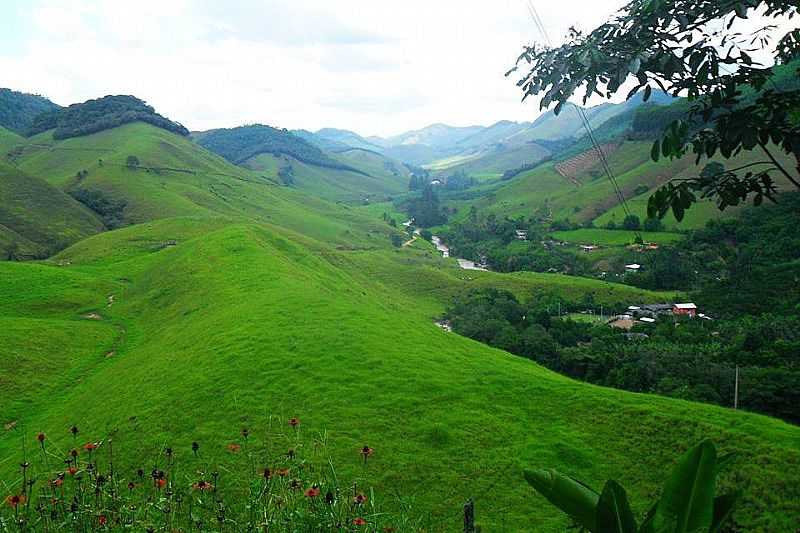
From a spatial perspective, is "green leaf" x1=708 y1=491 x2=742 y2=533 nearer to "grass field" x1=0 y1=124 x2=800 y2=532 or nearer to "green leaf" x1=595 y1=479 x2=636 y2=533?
"green leaf" x1=595 y1=479 x2=636 y2=533

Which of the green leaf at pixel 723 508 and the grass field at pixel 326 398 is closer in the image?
the green leaf at pixel 723 508

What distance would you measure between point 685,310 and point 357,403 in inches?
2837

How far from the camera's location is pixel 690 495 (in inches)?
158

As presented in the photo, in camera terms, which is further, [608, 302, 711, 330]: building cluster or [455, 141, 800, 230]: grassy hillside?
[455, 141, 800, 230]: grassy hillside

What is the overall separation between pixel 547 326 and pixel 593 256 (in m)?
47.1

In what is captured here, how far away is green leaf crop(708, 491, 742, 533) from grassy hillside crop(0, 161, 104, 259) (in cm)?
8003

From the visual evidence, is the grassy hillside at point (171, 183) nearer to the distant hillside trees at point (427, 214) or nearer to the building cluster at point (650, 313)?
the distant hillside trees at point (427, 214)

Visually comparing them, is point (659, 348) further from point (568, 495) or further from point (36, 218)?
point (36, 218)

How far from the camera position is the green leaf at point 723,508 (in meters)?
4.00

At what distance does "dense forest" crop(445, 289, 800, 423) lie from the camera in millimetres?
39822

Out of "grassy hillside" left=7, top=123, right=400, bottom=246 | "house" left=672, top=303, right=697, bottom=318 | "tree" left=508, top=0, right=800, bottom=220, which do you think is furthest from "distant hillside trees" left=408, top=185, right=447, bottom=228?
"tree" left=508, top=0, right=800, bottom=220

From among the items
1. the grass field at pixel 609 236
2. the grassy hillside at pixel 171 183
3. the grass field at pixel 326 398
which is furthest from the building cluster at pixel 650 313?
the grassy hillside at pixel 171 183

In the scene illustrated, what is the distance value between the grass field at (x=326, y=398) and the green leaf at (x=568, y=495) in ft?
7.33

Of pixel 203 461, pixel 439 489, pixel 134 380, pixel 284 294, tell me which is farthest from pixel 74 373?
pixel 439 489
